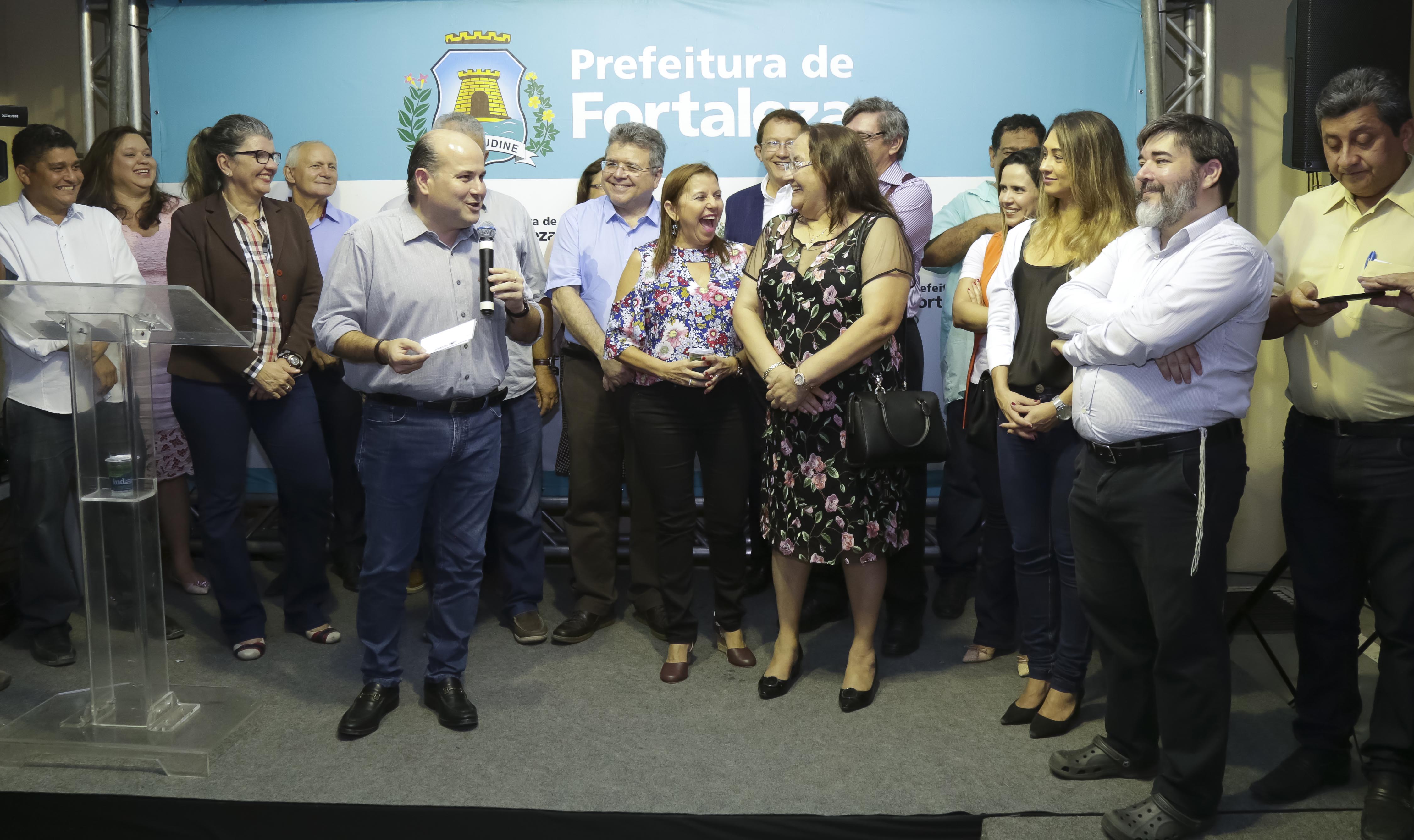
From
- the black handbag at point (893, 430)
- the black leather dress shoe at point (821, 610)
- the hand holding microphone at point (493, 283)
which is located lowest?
the black leather dress shoe at point (821, 610)

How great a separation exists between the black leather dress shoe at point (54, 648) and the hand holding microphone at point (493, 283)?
207 cm

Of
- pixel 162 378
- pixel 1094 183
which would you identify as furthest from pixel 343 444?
pixel 1094 183

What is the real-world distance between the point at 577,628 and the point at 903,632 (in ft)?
3.83

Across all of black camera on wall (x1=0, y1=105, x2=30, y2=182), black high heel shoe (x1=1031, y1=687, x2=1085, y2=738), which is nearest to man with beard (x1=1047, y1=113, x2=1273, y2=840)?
black high heel shoe (x1=1031, y1=687, x2=1085, y2=738)

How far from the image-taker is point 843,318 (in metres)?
3.01

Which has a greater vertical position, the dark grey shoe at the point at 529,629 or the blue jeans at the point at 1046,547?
the blue jeans at the point at 1046,547

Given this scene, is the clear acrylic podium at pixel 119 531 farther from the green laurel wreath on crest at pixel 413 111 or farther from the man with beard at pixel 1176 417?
the man with beard at pixel 1176 417

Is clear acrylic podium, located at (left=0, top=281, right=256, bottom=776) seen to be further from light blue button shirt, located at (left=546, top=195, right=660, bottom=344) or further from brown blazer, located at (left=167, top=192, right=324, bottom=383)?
light blue button shirt, located at (left=546, top=195, right=660, bottom=344)

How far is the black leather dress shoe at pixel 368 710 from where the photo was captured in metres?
2.97

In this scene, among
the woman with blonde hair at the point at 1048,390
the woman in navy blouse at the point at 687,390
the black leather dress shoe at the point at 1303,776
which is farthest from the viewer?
the woman in navy blouse at the point at 687,390

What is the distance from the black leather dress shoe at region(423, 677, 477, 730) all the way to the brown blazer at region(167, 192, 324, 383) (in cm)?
124

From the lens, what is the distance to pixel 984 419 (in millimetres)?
3074

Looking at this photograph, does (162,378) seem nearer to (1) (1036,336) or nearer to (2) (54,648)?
(2) (54,648)

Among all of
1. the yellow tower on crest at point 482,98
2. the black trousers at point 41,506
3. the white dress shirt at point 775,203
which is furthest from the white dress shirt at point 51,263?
the white dress shirt at point 775,203
